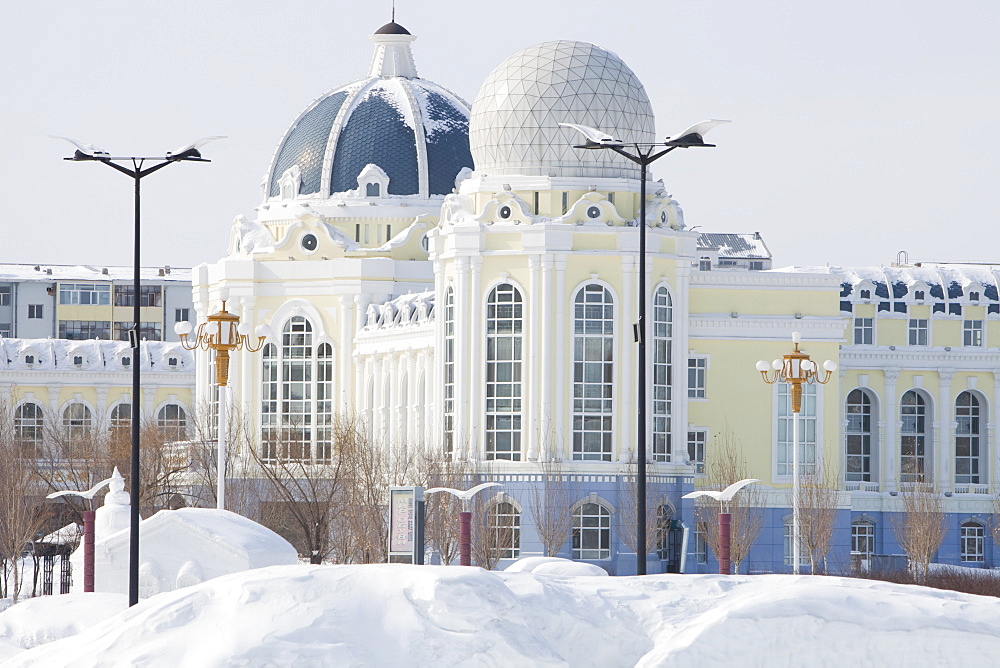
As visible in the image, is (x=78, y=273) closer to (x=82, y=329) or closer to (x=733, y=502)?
(x=82, y=329)

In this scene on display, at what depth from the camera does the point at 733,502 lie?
64.2 meters

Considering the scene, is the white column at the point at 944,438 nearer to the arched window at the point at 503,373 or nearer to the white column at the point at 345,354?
the arched window at the point at 503,373

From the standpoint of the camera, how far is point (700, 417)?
68.8m

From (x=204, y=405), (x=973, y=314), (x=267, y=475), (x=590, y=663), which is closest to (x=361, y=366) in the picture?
(x=204, y=405)

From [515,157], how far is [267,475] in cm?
1296

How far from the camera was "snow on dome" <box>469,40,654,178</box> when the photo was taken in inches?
2512

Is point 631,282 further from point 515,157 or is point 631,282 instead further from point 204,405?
point 204,405

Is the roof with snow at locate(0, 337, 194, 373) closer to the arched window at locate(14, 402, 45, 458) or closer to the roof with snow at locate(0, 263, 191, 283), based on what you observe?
the arched window at locate(14, 402, 45, 458)

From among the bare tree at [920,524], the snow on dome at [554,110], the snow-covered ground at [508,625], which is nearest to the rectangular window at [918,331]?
the bare tree at [920,524]

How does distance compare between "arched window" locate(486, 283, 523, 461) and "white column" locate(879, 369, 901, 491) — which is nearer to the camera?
"arched window" locate(486, 283, 523, 461)

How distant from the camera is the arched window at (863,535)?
73625mm

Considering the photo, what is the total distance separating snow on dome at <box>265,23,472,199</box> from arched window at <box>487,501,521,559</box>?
1030 inches

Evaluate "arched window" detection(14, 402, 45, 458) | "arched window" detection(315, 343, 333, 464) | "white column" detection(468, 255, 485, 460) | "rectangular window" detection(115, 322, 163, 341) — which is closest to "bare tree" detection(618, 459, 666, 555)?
"white column" detection(468, 255, 485, 460)

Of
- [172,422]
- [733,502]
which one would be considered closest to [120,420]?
[172,422]
